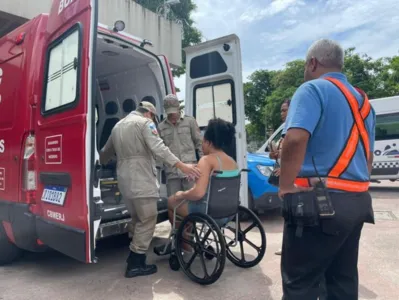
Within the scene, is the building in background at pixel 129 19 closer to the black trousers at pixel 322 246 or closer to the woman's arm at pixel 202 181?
the woman's arm at pixel 202 181

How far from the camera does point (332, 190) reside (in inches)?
66.6

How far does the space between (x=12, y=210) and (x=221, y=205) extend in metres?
1.97

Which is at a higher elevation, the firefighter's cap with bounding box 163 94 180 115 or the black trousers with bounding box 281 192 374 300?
the firefighter's cap with bounding box 163 94 180 115

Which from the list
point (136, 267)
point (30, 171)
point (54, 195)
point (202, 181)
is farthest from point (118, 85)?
point (136, 267)

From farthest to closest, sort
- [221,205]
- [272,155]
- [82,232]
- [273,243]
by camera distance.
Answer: [273,243] < [272,155] < [221,205] < [82,232]

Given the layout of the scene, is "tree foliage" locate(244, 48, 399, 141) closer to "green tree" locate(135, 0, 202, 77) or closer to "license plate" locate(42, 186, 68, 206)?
"green tree" locate(135, 0, 202, 77)

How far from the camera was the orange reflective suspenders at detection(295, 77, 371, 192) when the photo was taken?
1696 mm

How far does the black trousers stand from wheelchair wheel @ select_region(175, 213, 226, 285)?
3.87 feet

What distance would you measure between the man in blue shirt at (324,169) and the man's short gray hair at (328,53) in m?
0.10

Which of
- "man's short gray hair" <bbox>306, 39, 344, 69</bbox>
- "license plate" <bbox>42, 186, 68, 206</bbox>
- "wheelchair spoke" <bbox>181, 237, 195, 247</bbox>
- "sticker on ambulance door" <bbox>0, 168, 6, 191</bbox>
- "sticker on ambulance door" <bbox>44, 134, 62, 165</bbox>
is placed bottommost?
"wheelchair spoke" <bbox>181, 237, 195, 247</bbox>

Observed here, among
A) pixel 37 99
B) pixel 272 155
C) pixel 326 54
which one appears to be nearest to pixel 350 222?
pixel 326 54

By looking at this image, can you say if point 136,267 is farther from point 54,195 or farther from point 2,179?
point 2,179

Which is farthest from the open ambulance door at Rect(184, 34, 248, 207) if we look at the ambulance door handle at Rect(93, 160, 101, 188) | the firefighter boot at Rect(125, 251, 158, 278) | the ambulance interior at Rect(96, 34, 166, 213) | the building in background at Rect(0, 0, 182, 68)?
the building in background at Rect(0, 0, 182, 68)

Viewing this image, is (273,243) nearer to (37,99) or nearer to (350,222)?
(350,222)
